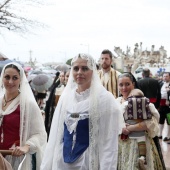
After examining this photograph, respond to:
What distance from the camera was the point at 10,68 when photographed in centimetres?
379

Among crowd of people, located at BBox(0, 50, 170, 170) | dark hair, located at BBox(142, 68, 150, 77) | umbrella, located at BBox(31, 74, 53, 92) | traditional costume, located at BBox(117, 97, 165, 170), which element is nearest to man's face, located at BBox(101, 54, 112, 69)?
crowd of people, located at BBox(0, 50, 170, 170)

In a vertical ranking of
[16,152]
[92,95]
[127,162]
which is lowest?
[127,162]

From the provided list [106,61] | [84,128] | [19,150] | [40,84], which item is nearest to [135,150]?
[84,128]

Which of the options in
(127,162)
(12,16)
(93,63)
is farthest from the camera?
(12,16)

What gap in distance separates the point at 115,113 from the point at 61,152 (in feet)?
1.78

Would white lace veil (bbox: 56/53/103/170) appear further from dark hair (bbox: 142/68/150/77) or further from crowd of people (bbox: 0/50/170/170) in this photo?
dark hair (bbox: 142/68/150/77)

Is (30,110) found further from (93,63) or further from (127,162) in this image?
(127,162)

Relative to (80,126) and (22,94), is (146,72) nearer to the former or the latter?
(22,94)

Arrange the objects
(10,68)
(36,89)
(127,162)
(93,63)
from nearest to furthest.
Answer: (93,63) → (10,68) → (127,162) → (36,89)

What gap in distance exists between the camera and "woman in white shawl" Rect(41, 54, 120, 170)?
3.16m

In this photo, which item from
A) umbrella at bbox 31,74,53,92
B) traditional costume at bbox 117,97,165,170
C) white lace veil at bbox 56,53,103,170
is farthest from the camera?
umbrella at bbox 31,74,53,92

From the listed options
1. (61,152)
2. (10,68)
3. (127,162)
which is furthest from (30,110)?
(127,162)

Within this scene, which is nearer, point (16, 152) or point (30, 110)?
point (16, 152)

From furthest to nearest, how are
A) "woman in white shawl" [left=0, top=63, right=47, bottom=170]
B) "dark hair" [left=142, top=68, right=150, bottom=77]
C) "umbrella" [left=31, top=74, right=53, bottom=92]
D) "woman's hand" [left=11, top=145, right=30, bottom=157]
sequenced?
"umbrella" [left=31, top=74, right=53, bottom=92] → "dark hair" [left=142, top=68, right=150, bottom=77] → "woman in white shawl" [left=0, top=63, right=47, bottom=170] → "woman's hand" [left=11, top=145, right=30, bottom=157]
